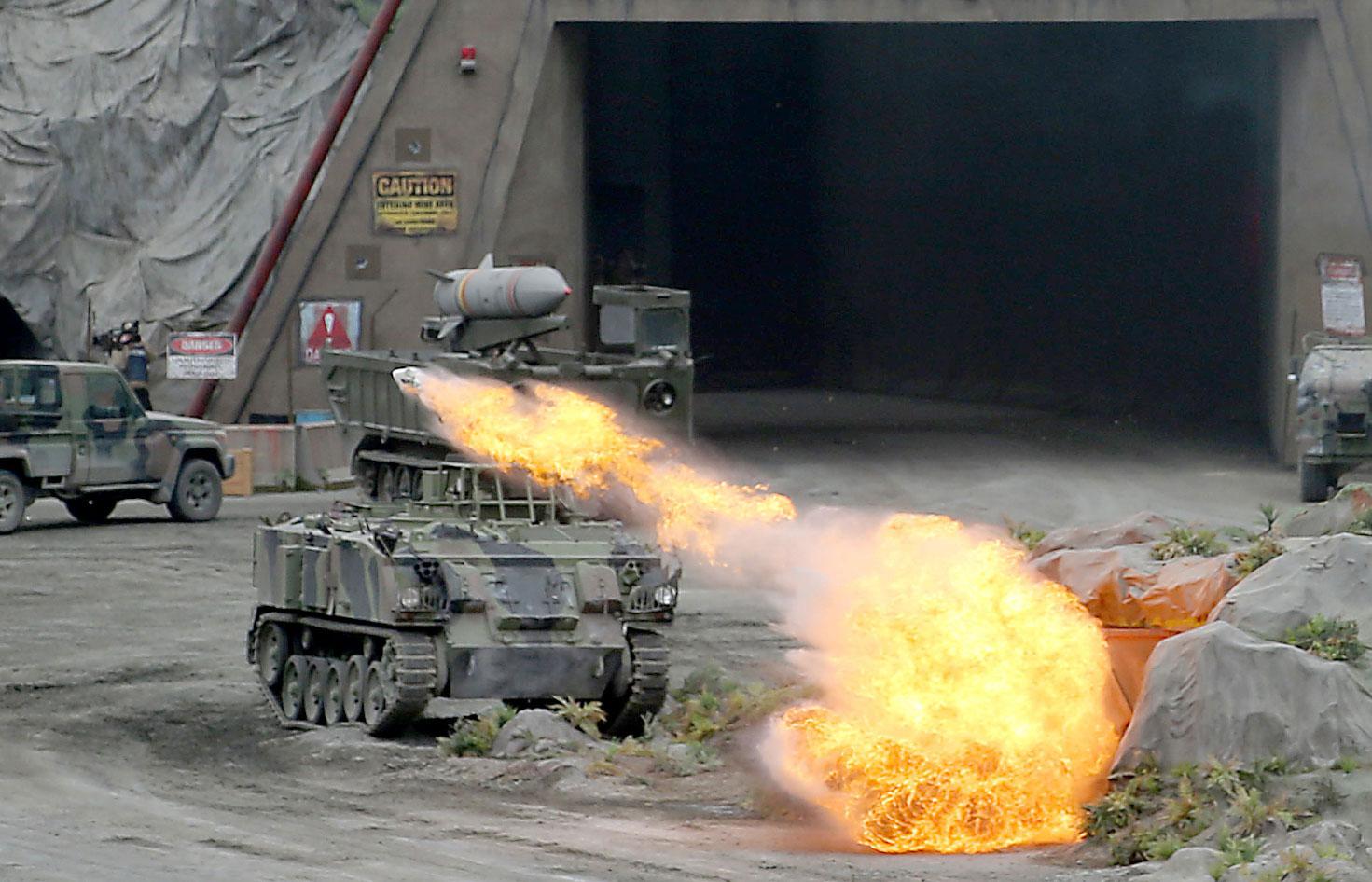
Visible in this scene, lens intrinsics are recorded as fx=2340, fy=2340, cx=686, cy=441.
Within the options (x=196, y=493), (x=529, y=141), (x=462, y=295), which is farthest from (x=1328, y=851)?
(x=529, y=141)

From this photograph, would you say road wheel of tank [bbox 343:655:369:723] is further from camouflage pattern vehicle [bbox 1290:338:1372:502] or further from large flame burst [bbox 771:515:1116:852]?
camouflage pattern vehicle [bbox 1290:338:1372:502]

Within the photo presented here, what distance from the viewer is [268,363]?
34.9m

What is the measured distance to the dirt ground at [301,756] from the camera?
41.7 feet

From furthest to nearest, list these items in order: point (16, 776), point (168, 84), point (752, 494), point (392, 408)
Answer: point (168, 84)
point (392, 408)
point (752, 494)
point (16, 776)

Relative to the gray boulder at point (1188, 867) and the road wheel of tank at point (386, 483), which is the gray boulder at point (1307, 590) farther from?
the road wheel of tank at point (386, 483)

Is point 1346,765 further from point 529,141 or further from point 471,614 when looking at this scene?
point 529,141

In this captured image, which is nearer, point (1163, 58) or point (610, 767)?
point (610, 767)

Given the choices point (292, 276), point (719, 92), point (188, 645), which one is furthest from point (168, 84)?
point (188, 645)

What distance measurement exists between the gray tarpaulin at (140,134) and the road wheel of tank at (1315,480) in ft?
80.1

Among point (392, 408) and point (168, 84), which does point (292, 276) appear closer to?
point (392, 408)

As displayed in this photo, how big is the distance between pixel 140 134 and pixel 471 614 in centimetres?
3374

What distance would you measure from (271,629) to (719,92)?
32368mm

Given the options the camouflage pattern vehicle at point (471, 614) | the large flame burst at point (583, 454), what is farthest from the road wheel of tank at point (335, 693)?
the large flame burst at point (583, 454)

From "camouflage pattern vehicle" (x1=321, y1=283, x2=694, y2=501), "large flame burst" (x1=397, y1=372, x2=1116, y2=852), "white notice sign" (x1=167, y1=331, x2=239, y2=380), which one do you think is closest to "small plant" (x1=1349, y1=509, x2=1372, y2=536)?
"large flame burst" (x1=397, y1=372, x2=1116, y2=852)
